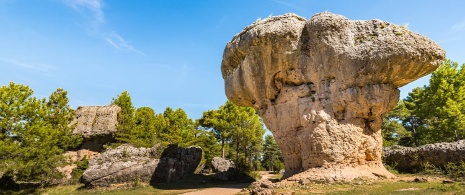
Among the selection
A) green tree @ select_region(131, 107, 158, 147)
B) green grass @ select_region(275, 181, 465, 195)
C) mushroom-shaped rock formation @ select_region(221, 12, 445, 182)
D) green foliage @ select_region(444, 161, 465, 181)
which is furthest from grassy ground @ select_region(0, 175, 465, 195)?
green tree @ select_region(131, 107, 158, 147)

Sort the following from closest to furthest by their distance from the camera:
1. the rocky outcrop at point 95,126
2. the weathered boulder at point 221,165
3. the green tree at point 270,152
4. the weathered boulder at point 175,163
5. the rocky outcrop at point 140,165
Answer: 1. the rocky outcrop at point 140,165
2. the weathered boulder at point 175,163
3. the weathered boulder at point 221,165
4. the rocky outcrop at point 95,126
5. the green tree at point 270,152

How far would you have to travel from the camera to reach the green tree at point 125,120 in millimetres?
33656

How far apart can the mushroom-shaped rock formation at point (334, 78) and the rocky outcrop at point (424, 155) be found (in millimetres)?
5412

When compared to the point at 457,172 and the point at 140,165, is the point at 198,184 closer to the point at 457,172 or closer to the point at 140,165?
the point at 140,165

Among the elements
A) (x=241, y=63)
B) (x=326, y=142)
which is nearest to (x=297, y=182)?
(x=326, y=142)

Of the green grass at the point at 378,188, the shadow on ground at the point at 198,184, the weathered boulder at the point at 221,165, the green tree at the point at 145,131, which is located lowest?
the shadow on ground at the point at 198,184

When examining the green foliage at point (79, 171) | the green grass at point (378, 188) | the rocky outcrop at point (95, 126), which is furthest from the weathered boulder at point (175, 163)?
the rocky outcrop at point (95, 126)

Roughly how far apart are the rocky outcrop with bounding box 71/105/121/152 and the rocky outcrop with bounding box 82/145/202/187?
14.1 metres

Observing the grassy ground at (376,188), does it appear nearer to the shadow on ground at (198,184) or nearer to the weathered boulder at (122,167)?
the shadow on ground at (198,184)

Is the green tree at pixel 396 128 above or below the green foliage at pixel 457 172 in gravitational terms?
above

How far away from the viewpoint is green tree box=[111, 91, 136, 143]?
110 feet

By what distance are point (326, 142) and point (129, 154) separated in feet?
49.7

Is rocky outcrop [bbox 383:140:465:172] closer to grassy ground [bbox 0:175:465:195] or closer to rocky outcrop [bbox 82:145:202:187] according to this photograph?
grassy ground [bbox 0:175:465:195]

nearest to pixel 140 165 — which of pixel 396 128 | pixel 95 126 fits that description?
pixel 95 126
